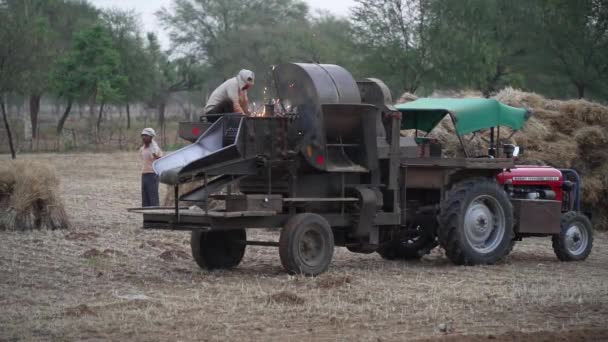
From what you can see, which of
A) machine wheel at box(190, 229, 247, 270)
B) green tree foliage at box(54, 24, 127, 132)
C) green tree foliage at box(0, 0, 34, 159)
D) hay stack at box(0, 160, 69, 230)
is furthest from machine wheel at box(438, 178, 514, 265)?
green tree foliage at box(54, 24, 127, 132)

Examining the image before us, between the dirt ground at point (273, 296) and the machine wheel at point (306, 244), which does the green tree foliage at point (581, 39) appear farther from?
the machine wheel at point (306, 244)

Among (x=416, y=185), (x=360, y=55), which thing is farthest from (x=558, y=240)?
(x=360, y=55)

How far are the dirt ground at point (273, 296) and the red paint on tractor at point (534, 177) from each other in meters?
1.13

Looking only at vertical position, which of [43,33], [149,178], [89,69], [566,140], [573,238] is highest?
[43,33]

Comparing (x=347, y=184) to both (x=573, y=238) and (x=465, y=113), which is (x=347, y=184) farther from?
(x=573, y=238)

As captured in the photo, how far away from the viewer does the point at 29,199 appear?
1719 centimetres

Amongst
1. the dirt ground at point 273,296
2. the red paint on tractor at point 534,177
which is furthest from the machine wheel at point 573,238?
the red paint on tractor at point 534,177

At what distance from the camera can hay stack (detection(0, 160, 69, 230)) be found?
672 inches

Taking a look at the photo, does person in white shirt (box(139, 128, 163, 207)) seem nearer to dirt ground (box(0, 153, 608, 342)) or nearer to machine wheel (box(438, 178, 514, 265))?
dirt ground (box(0, 153, 608, 342))

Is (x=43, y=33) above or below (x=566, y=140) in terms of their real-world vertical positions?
above

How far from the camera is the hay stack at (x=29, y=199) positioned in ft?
56.0

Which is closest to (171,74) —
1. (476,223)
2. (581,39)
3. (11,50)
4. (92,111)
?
(92,111)

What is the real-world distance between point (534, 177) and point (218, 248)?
204 inches

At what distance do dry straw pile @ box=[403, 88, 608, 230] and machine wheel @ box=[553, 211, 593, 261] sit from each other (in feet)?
10.1
